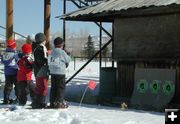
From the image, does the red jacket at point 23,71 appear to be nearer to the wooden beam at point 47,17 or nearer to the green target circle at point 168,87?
the green target circle at point 168,87

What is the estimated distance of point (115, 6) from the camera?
12031mm

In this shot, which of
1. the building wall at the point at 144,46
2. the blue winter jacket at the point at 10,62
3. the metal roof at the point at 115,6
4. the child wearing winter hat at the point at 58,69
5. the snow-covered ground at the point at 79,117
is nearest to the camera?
the snow-covered ground at the point at 79,117

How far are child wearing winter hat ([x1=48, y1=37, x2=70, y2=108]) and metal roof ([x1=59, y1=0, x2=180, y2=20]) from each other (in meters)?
1.89

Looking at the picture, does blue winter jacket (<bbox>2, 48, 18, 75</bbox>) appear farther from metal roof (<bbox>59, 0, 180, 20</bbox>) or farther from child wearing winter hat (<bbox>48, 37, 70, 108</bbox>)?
metal roof (<bbox>59, 0, 180, 20</bbox>)

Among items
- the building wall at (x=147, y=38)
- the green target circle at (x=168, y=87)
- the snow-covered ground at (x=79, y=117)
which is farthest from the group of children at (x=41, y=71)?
the building wall at (x=147, y=38)

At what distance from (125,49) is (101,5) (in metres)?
Result: 1.37

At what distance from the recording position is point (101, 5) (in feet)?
42.3

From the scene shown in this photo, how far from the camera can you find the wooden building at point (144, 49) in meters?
11.4

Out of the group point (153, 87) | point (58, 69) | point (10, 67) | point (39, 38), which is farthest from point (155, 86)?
point (10, 67)

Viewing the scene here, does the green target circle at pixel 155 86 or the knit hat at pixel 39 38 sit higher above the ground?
the knit hat at pixel 39 38

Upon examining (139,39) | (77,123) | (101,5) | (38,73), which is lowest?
(77,123)

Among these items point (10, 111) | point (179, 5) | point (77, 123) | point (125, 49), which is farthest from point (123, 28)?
point (77, 123)

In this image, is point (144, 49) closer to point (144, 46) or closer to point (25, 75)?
point (144, 46)

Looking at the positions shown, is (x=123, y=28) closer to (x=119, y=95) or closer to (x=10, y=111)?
(x=119, y=95)
